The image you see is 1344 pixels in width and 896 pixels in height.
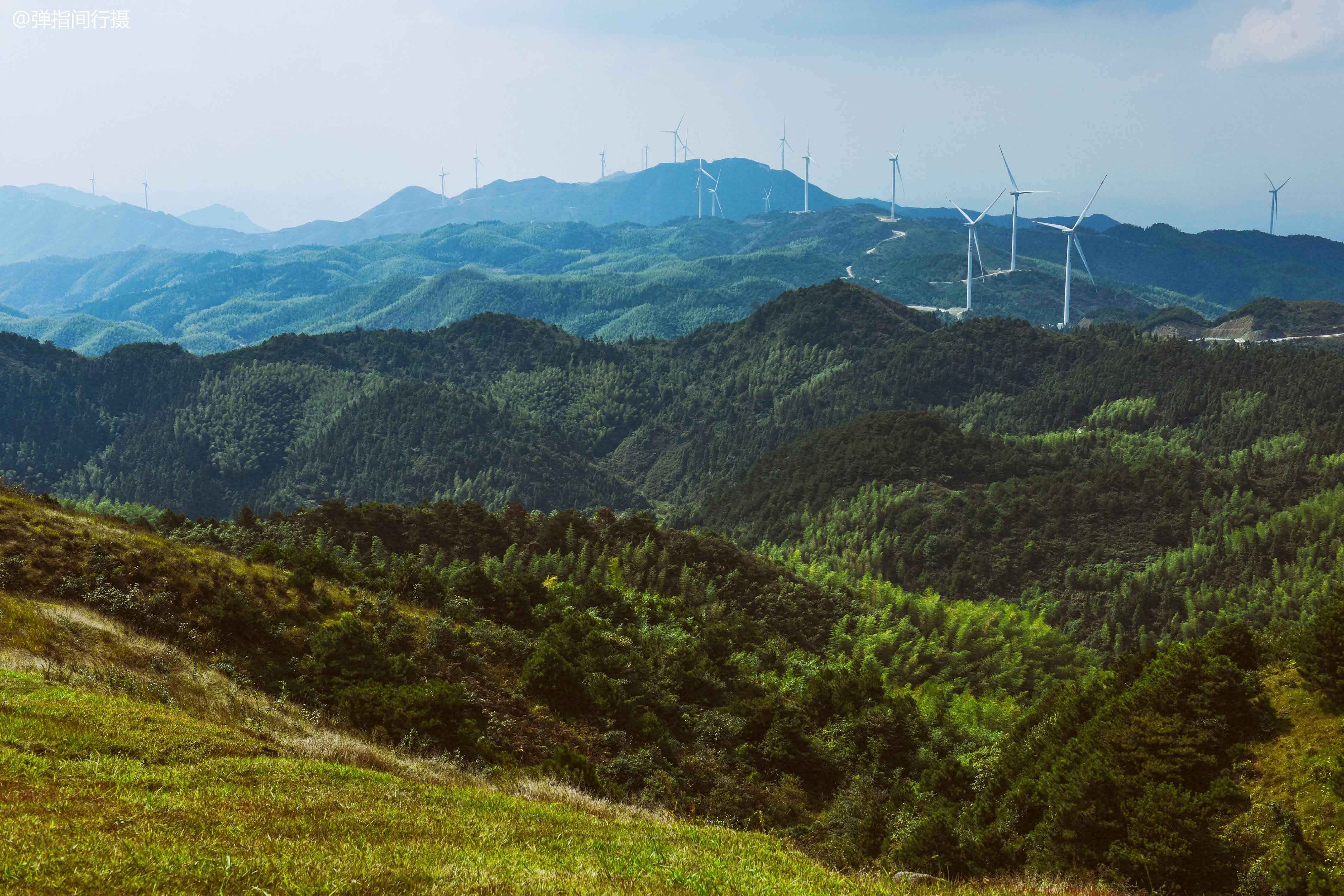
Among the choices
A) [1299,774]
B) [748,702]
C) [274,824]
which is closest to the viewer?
[274,824]

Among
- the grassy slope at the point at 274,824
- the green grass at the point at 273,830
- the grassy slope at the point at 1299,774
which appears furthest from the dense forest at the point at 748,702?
the green grass at the point at 273,830

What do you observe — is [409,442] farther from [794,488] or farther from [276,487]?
Answer: [794,488]

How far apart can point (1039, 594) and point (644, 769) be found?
76195 millimetres

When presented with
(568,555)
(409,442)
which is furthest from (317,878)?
(409,442)

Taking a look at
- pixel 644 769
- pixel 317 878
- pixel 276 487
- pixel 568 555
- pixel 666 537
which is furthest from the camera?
pixel 276 487

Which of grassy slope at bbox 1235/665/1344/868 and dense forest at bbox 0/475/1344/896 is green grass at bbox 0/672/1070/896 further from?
grassy slope at bbox 1235/665/1344/868

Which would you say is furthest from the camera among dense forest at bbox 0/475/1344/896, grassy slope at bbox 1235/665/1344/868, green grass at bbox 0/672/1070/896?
dense forest at bbox 0/475/1344/896

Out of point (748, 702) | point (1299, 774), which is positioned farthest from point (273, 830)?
point (748, 702)

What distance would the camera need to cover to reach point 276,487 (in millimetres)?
194500

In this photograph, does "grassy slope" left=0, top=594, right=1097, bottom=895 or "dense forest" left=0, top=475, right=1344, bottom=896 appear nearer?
"grassy slope" left=0, top=594, right=1097, bottom=895

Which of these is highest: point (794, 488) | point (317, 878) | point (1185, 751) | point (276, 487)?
point (317, 878)

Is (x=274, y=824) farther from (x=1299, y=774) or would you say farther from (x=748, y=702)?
(x=748, y=702)

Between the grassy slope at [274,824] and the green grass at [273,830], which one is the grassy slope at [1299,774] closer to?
the grassy slope at [274,824]

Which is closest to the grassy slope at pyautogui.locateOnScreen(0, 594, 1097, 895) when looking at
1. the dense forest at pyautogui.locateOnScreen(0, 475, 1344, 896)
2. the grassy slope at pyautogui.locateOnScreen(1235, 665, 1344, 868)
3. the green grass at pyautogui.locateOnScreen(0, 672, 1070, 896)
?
the green grass at pyautogui.locateOnScreen(0, 672, 1070, 896)
